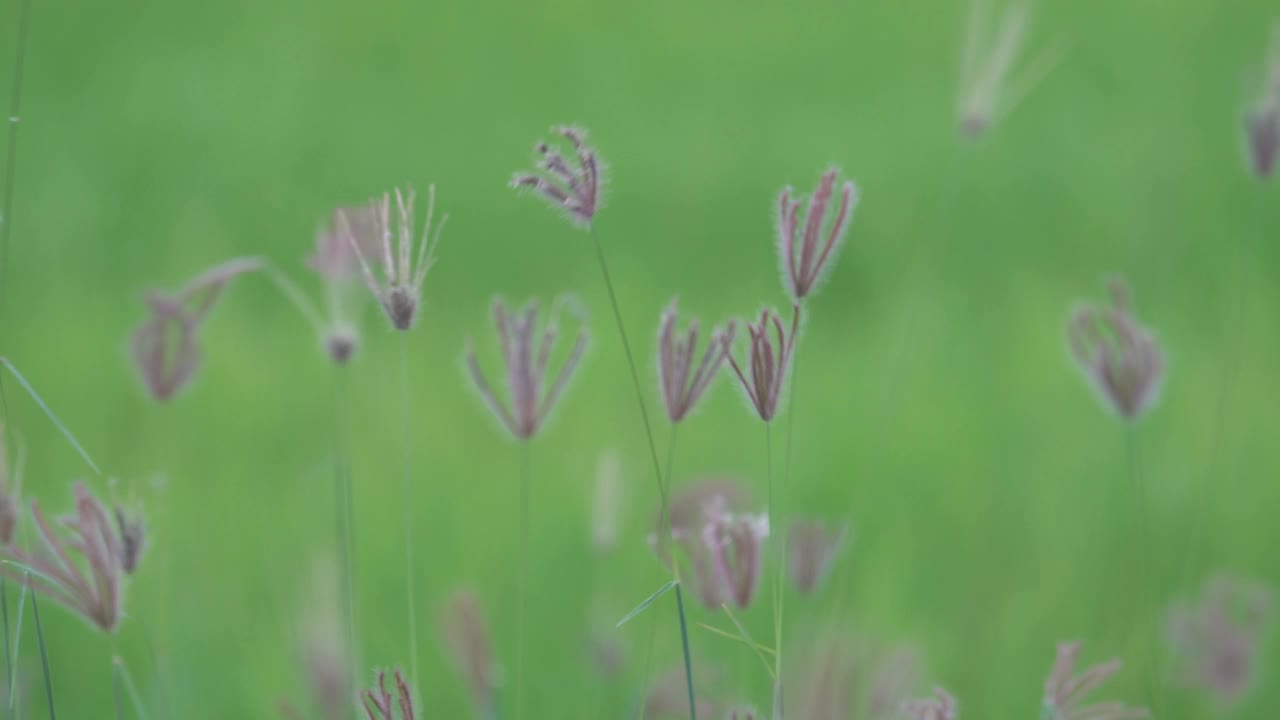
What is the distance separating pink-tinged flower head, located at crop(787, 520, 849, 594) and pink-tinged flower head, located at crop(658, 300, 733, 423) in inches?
11.8

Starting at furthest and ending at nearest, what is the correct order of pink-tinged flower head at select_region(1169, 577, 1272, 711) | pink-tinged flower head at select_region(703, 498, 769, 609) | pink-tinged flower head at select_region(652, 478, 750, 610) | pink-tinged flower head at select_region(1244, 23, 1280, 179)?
pink-tinged flower head at select_region(1169, 577, 1272, 711), pink-tinged flower head at select_region(1244, 23, 1280, 179), pink-tinged flower head at select_region(652, 478, 750, 610), pink-tinged flower head at select_region(703, 498, 769, 609)

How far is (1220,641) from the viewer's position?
1.26m

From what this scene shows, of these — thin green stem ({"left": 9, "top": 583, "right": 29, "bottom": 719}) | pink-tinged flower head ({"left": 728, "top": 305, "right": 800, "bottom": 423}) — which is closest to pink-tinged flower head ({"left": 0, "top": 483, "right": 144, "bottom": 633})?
thin green stem ({"left": 9, "top": 583, "right": 29, "bottom": 719})

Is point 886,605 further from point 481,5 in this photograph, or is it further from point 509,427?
point 481,5

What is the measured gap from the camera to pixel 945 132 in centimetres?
278

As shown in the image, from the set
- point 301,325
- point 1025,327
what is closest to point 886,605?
point 1025,327

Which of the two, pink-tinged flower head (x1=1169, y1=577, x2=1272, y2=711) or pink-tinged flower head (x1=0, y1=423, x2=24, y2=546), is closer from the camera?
pink-tinged flower head (x1=0, y1=423, x2=24, y2=546)

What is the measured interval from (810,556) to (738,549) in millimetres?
213

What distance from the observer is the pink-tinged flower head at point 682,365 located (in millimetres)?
762

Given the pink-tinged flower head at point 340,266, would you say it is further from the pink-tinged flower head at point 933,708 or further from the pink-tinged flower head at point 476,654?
the pink-tinged flower head at point 933,708

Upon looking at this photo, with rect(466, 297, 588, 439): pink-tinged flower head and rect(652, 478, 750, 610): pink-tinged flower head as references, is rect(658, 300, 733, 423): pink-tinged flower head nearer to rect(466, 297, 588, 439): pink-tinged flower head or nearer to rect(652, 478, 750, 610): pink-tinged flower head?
rect(466, 297, 588, 439): pink-tinged flower head

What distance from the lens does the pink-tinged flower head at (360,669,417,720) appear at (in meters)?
0.69

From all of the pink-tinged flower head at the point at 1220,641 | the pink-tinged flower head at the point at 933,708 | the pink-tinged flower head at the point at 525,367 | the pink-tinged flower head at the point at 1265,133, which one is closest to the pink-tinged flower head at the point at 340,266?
the pink-tinged flower head at the point at 525,367

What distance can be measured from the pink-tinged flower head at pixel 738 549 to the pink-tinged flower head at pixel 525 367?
0.14m
